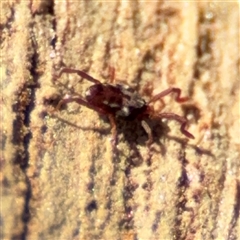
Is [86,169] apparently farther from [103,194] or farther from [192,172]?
[192,172]

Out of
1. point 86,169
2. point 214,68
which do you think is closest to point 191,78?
point 214,68

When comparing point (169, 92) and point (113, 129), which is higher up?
point (169, 92)

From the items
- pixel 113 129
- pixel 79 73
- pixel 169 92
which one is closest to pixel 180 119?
pixel 169 92

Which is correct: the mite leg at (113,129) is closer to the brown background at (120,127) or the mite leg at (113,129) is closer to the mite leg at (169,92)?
the brown background at (120,127)

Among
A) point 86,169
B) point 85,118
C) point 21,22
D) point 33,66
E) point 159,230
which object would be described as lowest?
point 159,230

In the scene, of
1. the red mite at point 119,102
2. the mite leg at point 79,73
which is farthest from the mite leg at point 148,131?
the mite leg at point 79,73

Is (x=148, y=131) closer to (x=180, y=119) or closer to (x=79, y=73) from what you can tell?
(x=180, y=119)
